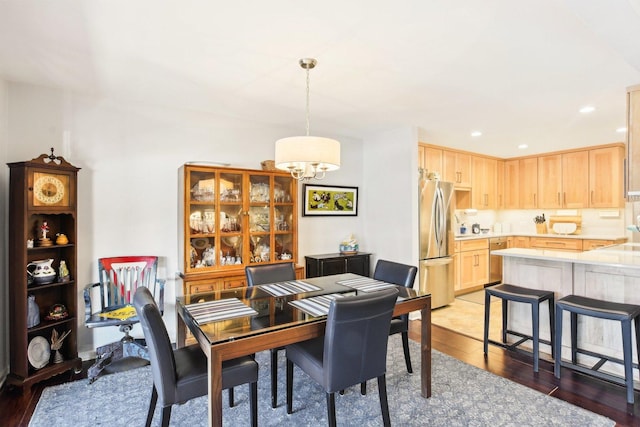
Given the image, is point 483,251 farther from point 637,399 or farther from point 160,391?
point 160,391

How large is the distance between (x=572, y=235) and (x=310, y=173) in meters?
5.51

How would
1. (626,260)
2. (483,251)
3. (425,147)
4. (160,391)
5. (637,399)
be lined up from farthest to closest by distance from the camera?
(483,251), (425,147), (626,260), (637,399), (160,391)

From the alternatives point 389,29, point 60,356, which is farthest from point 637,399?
point 60,356

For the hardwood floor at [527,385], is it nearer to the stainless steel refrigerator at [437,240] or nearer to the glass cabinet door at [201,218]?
the stainless steel refrigerator at [437,240]

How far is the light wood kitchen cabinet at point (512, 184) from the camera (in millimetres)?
6441

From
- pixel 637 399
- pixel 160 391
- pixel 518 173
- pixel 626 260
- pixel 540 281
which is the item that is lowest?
pixel 637 399

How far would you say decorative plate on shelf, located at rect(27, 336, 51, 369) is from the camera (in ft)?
8.71

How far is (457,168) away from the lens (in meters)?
5.62

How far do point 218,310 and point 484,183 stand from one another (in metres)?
5.57

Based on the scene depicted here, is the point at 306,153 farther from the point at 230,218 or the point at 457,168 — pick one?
the point at 457,168

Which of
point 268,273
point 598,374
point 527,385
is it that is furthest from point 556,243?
point 268,273

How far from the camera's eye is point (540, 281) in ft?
10.6

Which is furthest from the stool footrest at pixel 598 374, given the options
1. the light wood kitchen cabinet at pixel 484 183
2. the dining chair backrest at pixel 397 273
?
the light wood kitchen cabinet at pixel 484 183

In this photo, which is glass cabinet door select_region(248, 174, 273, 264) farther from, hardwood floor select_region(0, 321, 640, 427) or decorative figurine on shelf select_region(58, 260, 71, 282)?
hardwood floor select_region(0, 321, 640, 427)
